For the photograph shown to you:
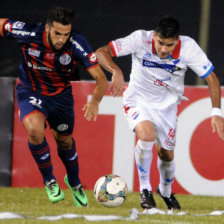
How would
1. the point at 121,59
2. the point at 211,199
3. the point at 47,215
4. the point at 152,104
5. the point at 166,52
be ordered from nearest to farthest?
1. the point at 47,215
2. the point at 166,52
3. the point at 152,104
4. the point at 211,199
5. the point at 121,59

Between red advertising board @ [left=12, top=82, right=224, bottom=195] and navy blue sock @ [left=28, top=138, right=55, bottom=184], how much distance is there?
207cm

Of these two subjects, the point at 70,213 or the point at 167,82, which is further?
the point at 167,82

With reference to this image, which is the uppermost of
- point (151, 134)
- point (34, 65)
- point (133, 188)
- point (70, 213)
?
point (34, 65)

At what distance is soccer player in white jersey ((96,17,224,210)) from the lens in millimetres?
6715

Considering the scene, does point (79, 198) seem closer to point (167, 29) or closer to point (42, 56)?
point (42, 56)

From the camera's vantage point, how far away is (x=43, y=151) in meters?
7.02

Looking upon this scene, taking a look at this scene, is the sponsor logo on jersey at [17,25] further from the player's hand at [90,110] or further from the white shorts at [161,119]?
the white shorts at [161,119]

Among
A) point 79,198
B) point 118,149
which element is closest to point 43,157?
point 79,198

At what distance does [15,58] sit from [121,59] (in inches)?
53.4

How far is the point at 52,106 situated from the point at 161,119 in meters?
1.02

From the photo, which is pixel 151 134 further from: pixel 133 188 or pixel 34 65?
pixel 133 188

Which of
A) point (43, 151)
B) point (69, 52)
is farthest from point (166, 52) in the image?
point (43, 151)

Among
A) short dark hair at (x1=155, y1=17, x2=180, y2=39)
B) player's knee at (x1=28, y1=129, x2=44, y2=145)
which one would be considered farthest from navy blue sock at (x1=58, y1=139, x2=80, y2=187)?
short dark hair at (x1=155, y1=17, x2=180, y2=39)

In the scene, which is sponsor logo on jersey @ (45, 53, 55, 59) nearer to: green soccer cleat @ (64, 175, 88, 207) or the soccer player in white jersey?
the soccer player in white jersey
